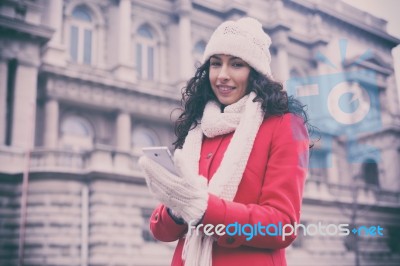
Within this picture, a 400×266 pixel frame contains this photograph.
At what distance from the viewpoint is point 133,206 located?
56.1 ft

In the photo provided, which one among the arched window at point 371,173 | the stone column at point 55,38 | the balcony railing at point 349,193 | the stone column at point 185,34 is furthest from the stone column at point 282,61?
the stone column at point 55,38

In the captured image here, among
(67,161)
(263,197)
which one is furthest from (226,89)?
(67,161)

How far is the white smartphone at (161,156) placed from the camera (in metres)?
2.11

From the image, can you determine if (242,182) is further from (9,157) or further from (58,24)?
(58,24)

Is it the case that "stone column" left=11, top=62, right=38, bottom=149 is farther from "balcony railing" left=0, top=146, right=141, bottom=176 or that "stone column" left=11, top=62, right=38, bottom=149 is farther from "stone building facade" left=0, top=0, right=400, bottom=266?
"balcony railing" left=0, top=146, right=141, bottom=176

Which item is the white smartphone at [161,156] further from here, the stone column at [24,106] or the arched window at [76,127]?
the arched window at [76,127]

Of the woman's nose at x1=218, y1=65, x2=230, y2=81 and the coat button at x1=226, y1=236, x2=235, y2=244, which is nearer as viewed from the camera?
the coat button at x1=226, y1=236, x2=235, y2=244

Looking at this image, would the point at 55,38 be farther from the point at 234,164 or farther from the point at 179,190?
the point at 179,190

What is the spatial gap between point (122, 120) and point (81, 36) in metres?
4.28

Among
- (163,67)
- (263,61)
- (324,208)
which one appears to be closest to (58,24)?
(163,67)

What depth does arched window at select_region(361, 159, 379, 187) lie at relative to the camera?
77.5ft

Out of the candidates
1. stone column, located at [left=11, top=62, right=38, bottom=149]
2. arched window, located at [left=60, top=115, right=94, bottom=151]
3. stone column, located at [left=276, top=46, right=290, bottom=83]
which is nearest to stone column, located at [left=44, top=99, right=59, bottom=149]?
arched window, located at [left=60, top=115, right=94, bottom=151]

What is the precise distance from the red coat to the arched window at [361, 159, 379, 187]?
21388mm

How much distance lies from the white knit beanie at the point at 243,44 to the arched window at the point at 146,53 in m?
21.9
